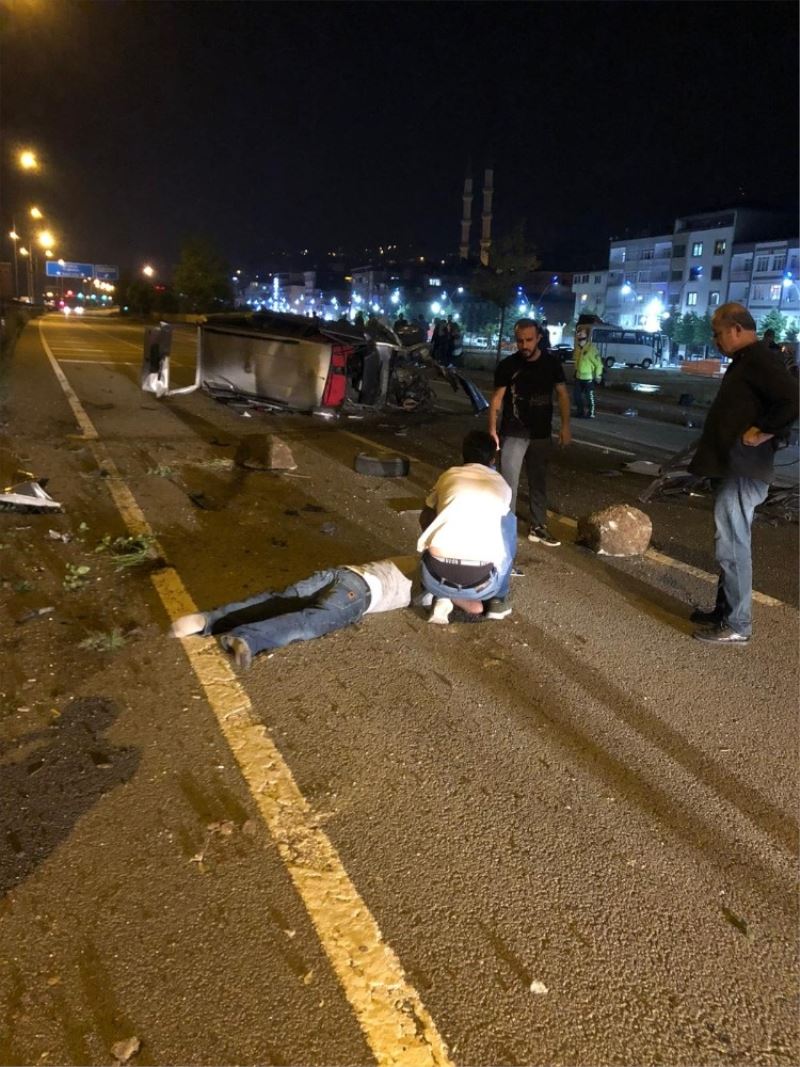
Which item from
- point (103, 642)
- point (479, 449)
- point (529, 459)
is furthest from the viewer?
point (529, 459)

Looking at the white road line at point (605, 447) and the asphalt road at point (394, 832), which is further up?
the white road line at point (605, 447)

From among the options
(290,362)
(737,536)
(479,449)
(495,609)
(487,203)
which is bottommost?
(495,609)

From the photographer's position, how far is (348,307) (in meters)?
143

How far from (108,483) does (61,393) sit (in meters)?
7.64

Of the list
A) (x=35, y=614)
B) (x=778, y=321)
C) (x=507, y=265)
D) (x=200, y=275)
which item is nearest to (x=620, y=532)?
(x=35, y=614)

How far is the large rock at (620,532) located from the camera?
6.29m

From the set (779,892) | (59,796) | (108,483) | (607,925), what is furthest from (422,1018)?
(108,483)

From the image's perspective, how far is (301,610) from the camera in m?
4.27

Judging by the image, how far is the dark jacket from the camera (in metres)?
4.10

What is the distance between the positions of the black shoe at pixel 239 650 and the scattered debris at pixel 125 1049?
2.00 m

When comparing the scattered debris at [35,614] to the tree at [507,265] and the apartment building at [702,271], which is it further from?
the apartment building at [702,271]

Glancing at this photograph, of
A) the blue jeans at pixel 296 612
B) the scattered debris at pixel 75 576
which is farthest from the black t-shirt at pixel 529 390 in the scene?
the scattered debris at pixel 75 576

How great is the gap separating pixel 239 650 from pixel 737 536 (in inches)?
113

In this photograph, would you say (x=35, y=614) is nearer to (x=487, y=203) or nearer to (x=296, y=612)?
(x=296, y=612)
